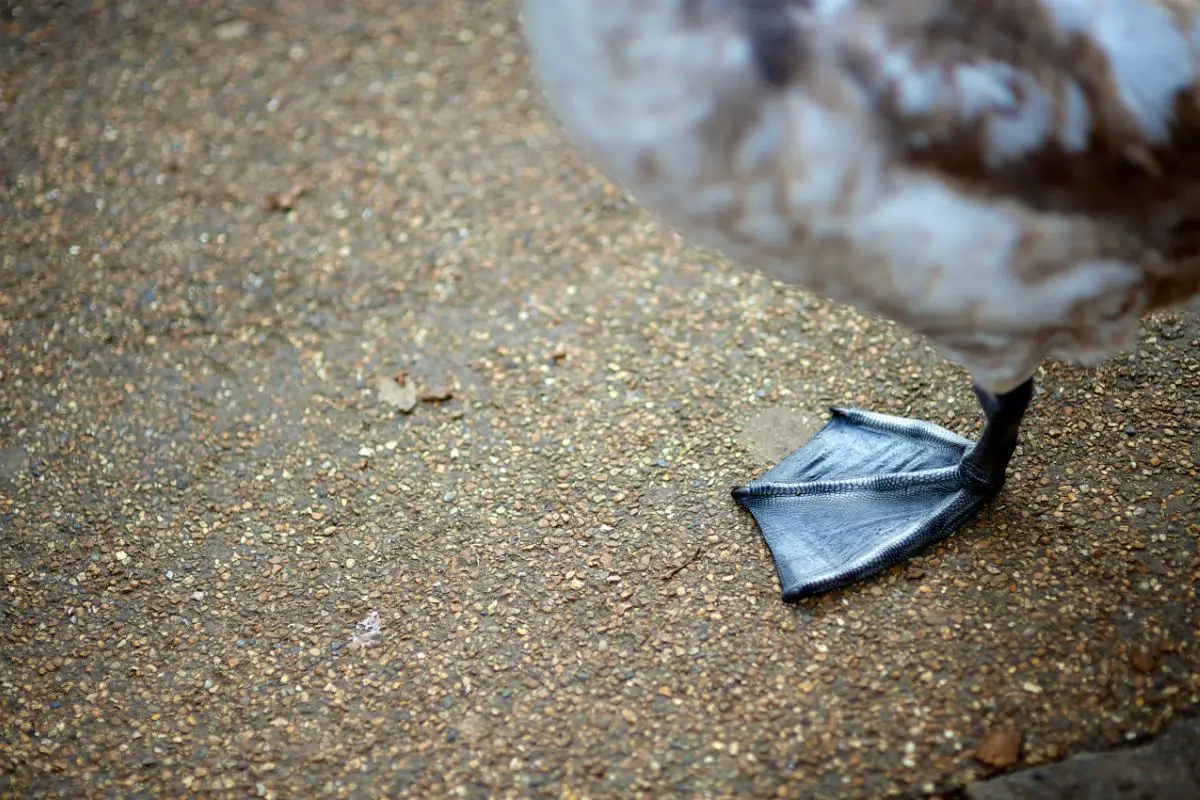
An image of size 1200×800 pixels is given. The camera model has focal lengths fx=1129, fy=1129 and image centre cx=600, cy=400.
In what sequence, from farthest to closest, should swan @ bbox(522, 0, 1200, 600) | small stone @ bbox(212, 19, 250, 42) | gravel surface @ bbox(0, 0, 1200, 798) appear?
small stone @ bbox(212, 19, 250, 42), gravel surface @ bbox(0, 0, 1200, 798), swan @ bbox(522, 0, 1200, 600)

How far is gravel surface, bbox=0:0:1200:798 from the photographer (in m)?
1.79

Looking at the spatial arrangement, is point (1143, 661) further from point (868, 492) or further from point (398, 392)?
point (398, 392)

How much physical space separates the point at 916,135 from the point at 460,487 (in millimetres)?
1153

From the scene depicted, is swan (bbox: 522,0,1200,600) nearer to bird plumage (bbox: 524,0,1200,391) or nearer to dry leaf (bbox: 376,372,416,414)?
bird plumage (bbox: 524,0,1200,391)

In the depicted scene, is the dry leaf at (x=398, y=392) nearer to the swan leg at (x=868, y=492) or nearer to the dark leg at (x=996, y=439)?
the swan leg at (x=868, y=492)

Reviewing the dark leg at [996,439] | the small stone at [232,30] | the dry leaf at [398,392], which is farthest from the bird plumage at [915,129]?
the small stone at [232,30]

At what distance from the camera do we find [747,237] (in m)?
1.48

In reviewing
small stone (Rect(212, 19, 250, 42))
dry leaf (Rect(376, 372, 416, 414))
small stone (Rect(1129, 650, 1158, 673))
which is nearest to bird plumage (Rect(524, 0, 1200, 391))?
small stone (Rect(1129, 650, 1158, 673))

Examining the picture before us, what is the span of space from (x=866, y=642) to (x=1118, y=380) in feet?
2.55

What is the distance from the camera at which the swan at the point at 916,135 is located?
1.38 metres

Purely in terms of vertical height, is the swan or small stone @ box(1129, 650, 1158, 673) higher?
the swan

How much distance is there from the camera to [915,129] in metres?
1.38

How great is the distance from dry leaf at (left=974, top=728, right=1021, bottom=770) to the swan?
0.62 meters

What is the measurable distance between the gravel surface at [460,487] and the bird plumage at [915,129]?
0.64m
